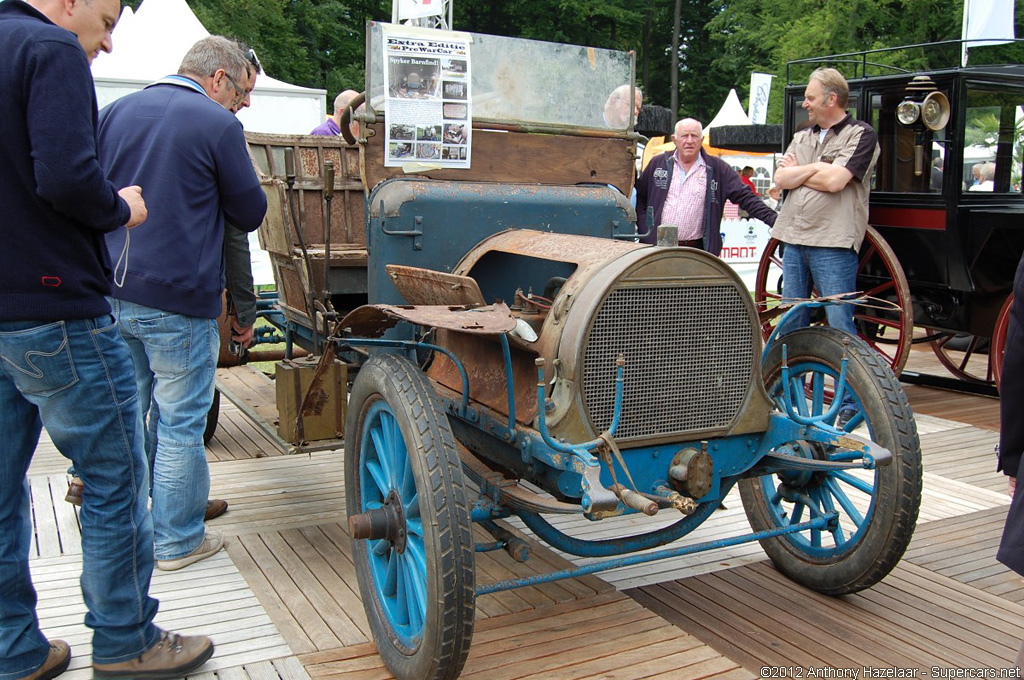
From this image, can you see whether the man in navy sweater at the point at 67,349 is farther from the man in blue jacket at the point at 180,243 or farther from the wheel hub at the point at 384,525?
the man in blue jacket at the point at 180,243

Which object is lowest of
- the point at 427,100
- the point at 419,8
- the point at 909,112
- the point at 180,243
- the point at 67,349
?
the point at 67,349

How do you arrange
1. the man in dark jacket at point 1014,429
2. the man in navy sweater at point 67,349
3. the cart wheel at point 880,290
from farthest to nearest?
the cart wheel at point 880,290
the man in navy sweater at point 67,349
the man in dark jacket at point 1014,429

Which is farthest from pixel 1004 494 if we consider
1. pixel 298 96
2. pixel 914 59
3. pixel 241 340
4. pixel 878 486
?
pixel 914 59

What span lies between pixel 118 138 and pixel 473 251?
1278 millimetres

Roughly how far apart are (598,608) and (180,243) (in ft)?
6.16

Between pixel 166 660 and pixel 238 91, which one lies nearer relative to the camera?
pixel 166 660

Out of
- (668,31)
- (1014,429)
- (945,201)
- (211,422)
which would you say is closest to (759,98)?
(945,201)

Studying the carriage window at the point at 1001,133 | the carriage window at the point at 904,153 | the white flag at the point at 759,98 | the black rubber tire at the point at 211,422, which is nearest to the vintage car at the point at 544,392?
the black rubber tire at the point at 211,422

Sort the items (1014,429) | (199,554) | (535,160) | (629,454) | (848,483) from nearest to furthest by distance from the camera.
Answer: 1. (1014,429)
2. (629,454)
3. (848,483)
4. (199,554)
5. (535,160)

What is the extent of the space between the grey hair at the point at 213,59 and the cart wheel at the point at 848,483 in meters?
2.23

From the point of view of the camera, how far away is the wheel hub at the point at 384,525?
2.57 meters

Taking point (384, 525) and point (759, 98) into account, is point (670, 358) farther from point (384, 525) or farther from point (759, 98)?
point (759, 98)

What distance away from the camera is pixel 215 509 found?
12.8ft

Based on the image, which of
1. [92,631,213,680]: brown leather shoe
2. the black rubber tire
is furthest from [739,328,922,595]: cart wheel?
the black rubber tire
